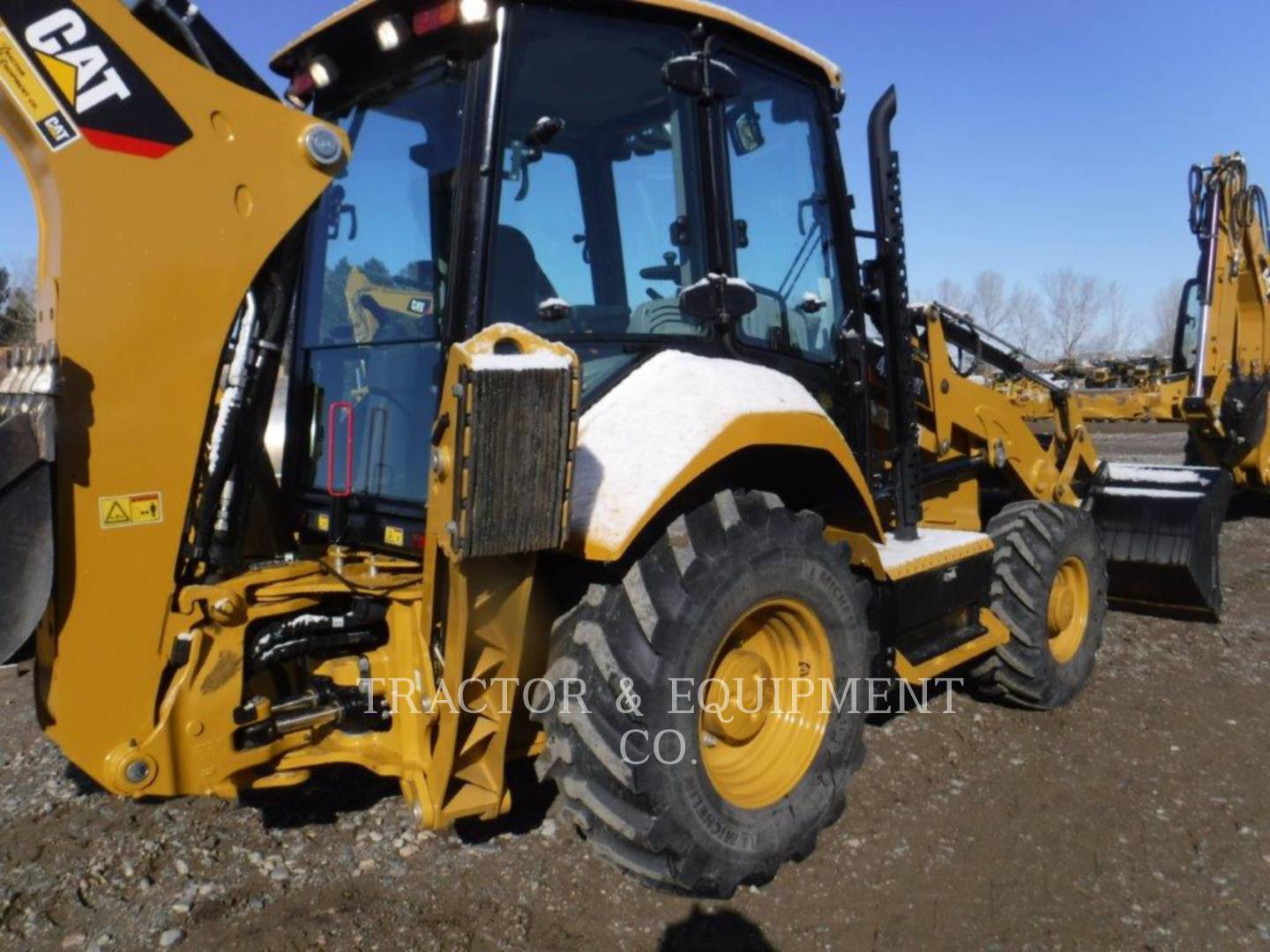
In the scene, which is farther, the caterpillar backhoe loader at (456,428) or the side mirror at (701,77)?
the side mirror at (701,77)

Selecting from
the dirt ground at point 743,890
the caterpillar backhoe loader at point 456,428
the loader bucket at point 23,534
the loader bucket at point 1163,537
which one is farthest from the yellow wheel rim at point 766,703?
the loader bucket at point 1163,537

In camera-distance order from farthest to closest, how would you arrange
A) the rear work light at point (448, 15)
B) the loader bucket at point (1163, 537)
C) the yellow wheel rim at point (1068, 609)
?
the loader bucket at point (1163, 537)
the yellow wheel rim at point (1068, 609)
the rear work light at point (448, 15)

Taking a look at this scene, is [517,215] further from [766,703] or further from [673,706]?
[766,703]

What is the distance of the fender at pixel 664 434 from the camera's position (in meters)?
2.36

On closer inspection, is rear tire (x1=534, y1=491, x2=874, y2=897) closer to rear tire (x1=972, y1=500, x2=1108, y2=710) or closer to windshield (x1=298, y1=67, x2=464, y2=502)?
windshield (x1=298, y1=67, x2=464, y2=502)

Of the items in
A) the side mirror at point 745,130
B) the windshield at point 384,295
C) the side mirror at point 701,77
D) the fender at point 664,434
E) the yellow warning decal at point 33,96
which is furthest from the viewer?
the side mirror at point 745,130

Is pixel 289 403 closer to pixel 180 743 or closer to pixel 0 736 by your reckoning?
pixel 180 743

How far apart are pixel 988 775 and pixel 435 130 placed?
2950 mm

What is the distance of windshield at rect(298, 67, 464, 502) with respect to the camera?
9.14 ft

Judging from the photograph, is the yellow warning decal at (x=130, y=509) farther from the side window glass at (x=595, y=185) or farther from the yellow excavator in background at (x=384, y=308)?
the side window glass at (x=595, y=185)

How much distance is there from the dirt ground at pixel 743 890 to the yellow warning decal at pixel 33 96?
2030 millimetres

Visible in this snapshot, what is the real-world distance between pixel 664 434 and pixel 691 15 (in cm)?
135

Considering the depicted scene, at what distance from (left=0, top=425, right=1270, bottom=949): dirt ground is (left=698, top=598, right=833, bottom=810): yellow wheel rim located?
0.30 metres

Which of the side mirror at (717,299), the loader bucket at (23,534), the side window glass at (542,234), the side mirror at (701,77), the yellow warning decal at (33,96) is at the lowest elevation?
the loader bucket at (23,534)
